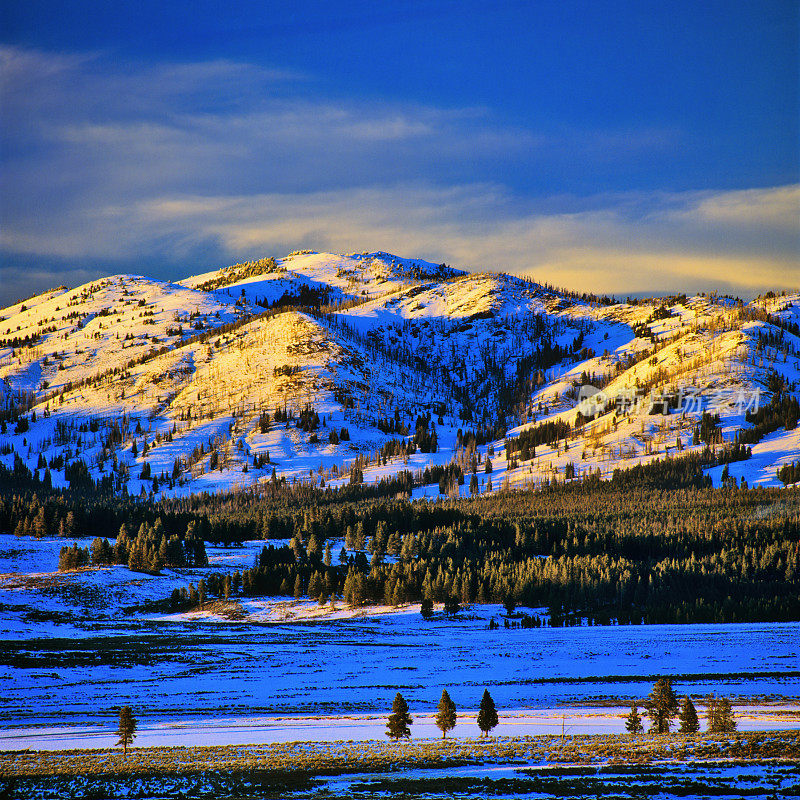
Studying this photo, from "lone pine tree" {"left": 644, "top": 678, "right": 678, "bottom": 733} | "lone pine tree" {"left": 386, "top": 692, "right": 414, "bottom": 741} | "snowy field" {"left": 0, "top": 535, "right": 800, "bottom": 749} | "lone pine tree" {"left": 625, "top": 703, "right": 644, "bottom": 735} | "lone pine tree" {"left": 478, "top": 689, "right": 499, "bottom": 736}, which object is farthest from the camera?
"snowy field" {"left": 0, "top": 535, "right": 800, "bottom": 749}

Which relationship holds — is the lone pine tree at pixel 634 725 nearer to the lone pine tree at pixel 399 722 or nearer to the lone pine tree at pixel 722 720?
the lone pine tree at pixel 722 720

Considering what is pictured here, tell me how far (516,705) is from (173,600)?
367 ft

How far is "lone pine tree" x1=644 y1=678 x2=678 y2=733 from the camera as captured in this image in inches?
3108

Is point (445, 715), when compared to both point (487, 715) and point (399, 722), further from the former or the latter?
point (399, 722)

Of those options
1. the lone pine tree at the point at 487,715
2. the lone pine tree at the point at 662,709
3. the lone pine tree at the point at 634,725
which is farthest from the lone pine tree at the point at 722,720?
the lone pine tree at the point at 487,715

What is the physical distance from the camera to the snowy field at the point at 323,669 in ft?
276

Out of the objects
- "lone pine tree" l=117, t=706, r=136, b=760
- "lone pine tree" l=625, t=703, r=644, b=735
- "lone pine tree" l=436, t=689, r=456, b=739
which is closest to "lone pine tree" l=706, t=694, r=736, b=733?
A: "lone pine tree" l=625, t=703, r=644, b=735

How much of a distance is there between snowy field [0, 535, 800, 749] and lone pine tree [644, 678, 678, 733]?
432 centimetres

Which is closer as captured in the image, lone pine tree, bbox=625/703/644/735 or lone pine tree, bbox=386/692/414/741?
lone pine tree, bbox=386/692/414/741

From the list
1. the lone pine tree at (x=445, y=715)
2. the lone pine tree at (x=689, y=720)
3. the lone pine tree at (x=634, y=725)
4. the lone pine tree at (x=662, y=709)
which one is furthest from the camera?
the lone pine tree at (x=662, y=709)

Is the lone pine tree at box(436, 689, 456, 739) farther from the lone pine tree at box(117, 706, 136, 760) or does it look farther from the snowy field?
the lone pine tree at box(117, 706, 136, 760)

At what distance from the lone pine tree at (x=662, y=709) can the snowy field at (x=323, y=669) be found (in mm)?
4320

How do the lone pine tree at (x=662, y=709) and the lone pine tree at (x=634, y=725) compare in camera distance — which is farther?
the lone pine tree at (x=662, y=709)

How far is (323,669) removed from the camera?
117 meters
